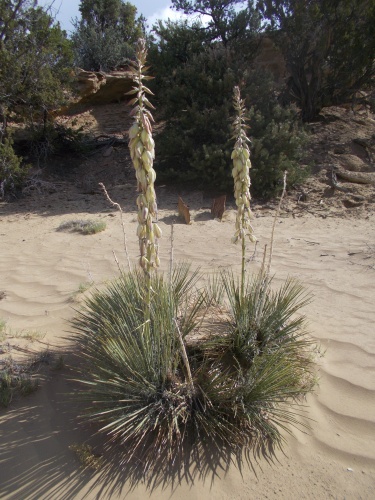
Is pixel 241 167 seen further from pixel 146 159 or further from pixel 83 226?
pixel 83 226

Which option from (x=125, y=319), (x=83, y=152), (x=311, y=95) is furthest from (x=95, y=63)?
(x=125, y=319)

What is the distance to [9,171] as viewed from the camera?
8.46 m

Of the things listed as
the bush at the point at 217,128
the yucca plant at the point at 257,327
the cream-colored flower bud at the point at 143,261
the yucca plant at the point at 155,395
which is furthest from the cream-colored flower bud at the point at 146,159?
the bush at the point at 217,128

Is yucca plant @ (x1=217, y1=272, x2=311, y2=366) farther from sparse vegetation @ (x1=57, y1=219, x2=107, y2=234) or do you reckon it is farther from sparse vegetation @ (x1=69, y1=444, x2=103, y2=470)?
sparse vegetation @ (x1=57, y1=219, x2=107, y2=234)

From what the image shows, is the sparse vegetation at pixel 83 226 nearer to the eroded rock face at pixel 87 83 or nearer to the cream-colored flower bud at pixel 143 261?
the cream-colored flower bud at pixel 143 261

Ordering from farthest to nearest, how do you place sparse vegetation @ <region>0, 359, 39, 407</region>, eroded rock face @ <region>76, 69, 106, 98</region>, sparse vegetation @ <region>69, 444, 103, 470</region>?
eroded rock face @ <region>76, 69, 106, 98</region> → sparse vegetation @ <region>0, 359, 39, 407</region> → sparse vegetation @ <region>69, 444, 103, 470</region>

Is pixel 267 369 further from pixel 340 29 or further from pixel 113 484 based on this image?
pixel 340 29

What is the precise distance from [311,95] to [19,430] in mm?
10593

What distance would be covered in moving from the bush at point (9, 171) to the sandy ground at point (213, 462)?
2.03 m

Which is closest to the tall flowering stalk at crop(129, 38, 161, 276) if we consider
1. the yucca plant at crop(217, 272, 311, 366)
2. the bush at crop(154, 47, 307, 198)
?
the yucca plant at crop(217, 272, 311, 366)

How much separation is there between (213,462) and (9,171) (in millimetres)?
7625

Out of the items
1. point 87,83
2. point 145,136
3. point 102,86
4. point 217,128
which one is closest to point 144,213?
point 145,136

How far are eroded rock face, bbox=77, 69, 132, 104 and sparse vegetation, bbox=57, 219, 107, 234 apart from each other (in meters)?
5.97

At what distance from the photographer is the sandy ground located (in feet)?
6.89
